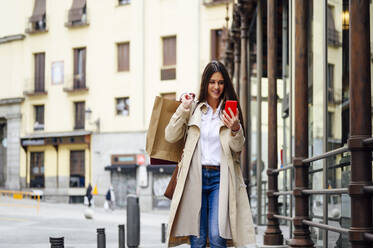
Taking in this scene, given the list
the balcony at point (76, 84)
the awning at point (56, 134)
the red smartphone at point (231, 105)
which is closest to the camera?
the red smartphone at point (231, 105)

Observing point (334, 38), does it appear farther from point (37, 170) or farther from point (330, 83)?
point (37, 170)

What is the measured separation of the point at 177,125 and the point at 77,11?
34980mm

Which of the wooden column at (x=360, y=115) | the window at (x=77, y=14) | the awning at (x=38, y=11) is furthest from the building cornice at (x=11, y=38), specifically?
the wooden column at (x=360, y=115)

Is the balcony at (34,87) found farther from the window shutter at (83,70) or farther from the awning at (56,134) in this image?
the window shutter at (83,70)

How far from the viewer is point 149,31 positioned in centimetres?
3641

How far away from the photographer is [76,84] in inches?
1523

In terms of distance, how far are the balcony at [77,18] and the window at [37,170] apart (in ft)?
25.1

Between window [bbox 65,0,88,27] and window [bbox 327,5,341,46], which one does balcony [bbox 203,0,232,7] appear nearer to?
window [bbox 65,0,88,27]

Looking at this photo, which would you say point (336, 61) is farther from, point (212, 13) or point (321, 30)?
point (212, 13)

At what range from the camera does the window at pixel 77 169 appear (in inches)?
1503

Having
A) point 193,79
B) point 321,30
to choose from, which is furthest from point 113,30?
point 321,30

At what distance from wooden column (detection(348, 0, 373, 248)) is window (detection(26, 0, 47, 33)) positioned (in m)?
37.1

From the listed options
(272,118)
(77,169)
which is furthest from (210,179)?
(77,169)

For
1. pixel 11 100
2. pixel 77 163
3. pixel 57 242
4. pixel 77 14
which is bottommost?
pixel 57 242
